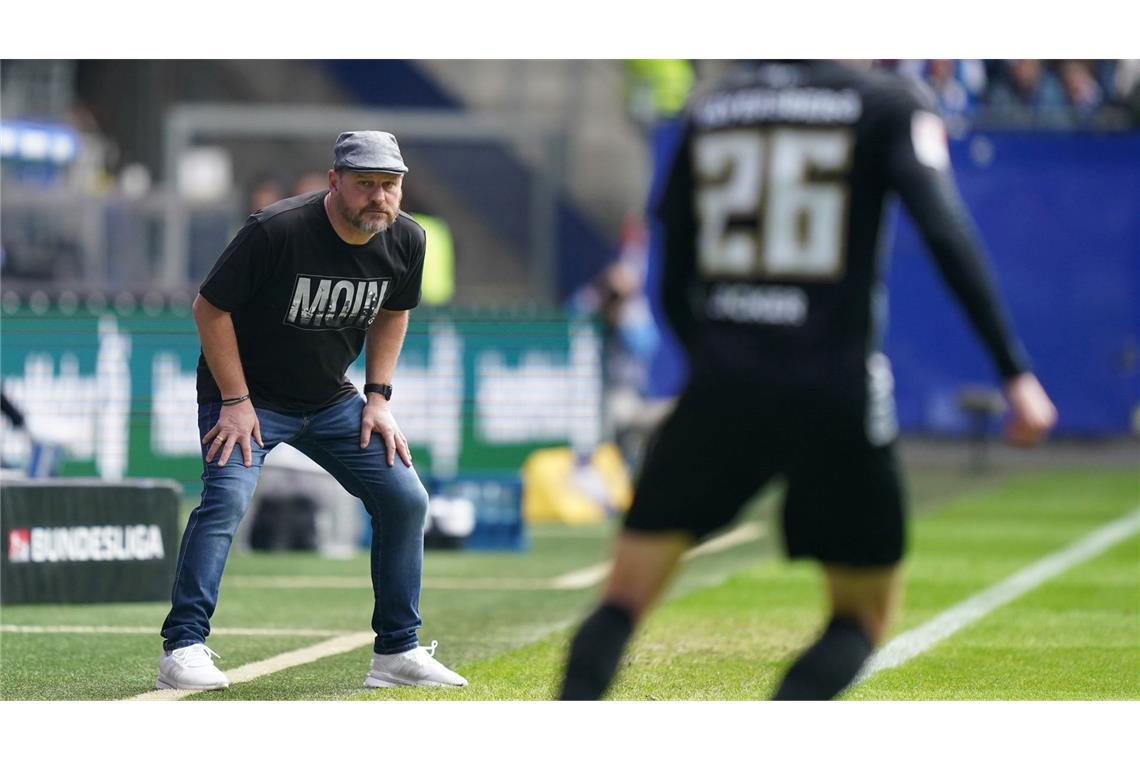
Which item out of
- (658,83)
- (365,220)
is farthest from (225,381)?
(658,83)

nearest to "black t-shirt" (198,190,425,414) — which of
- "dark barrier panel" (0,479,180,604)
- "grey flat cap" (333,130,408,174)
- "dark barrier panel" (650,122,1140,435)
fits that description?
"grey flat cap" (333,130,408,174)

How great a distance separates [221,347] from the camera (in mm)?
6809

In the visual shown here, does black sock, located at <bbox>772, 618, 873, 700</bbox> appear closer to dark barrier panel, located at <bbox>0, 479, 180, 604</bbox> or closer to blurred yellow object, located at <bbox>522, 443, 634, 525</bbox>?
dark barrier panel, located at <bbox>0, 479, 180, 604</bbox>

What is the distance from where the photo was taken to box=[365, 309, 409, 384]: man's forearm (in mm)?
7246

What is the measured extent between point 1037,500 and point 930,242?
490 inches

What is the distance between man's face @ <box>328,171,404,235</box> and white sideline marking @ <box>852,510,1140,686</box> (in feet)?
6.90

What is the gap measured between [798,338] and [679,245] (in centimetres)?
44

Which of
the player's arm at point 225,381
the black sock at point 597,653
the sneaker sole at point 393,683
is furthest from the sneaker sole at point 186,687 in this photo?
the black sock at point 597,653

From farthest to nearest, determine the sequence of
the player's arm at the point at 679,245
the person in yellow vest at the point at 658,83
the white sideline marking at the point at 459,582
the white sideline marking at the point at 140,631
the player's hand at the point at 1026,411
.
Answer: the person in yellow vest at the point at 658,83 → the white sideline marking at the point at 459,582 → the white sideline marking at the point at 140,631 → the player's arm at the point at 679,245 → the player's hand at the point at 1026,411

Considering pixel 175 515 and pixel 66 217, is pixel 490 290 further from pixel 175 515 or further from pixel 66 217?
pixel 175 515

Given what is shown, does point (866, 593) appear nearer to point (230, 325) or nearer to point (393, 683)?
point (393, 683)

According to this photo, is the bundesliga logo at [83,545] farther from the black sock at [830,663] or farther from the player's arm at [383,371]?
the black sock at [830,663]

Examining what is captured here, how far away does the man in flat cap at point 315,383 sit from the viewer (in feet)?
22.3
